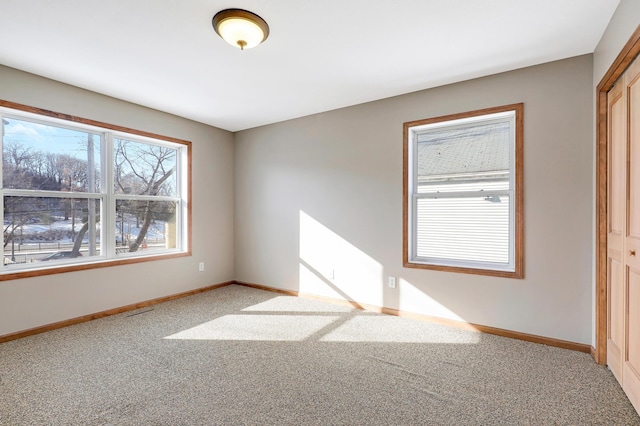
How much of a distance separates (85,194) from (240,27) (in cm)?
269

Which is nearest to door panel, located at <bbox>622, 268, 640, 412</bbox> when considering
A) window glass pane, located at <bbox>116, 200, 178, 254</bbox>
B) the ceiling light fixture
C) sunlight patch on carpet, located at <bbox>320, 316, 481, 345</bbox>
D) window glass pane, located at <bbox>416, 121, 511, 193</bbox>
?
sunlight patch on carpet, located at <bbox>320, 316, 481, 345</bbox>

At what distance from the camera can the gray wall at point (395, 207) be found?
2.71 m

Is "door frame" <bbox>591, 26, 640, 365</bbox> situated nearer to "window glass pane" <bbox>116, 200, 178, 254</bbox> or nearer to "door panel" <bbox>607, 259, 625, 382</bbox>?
"door panel" <bbox>607, 259, 625, 382</bbox>

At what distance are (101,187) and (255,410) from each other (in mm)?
3173

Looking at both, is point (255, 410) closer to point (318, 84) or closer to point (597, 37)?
point (318, 84)

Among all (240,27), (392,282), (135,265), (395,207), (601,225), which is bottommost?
(392,282)

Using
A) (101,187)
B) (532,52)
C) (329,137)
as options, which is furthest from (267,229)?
(532,52)

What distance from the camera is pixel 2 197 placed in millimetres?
2959

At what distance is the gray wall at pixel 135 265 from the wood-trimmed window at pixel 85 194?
0.11 metres

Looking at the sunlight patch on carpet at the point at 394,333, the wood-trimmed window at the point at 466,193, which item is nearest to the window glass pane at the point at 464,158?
the wood-trimmed window at the point at 466,193

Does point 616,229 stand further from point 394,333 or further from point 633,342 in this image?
point 394,333

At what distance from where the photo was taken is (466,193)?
332 cm

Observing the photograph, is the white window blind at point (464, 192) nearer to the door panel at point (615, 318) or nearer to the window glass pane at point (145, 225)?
the door panel at point (615, 318)

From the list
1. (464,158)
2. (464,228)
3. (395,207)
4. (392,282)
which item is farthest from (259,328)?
(464,158)
